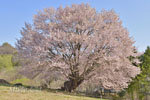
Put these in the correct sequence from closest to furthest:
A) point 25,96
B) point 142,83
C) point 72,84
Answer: point 25,96 → point 72,84 → point 142,83

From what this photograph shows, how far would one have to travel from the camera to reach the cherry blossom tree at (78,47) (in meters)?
12.9

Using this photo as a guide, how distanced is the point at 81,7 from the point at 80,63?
19.0ft

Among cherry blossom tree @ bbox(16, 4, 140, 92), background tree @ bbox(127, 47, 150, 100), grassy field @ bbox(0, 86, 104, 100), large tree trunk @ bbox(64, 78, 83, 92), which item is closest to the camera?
grassy field @ bbox(0, 86, 104, 100)

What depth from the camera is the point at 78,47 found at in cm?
1424

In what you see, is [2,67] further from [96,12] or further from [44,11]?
[96,12]

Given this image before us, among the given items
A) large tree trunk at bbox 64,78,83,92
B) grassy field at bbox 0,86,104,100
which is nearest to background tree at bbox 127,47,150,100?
large tree trunk at bbox 64,78,83,92

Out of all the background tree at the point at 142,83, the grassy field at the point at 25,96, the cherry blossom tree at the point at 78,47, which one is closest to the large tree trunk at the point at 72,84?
the cherry blossom tree at the point at 78,47

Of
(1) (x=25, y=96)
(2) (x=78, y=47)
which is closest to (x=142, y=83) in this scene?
(2) (x=78, y=47)

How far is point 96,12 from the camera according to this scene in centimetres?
1584

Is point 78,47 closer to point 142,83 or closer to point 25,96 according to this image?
point 25,96

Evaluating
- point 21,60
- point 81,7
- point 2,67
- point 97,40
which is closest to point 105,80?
point 97,40

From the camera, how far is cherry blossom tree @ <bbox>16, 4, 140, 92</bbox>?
12.9 m

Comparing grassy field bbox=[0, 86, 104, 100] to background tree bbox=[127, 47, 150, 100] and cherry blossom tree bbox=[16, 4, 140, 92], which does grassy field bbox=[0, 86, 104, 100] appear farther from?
background tree bbox=[127, 47, 150, 100]

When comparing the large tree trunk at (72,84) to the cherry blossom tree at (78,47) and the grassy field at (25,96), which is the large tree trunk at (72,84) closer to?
the cherry blossom tree at (78,47)
